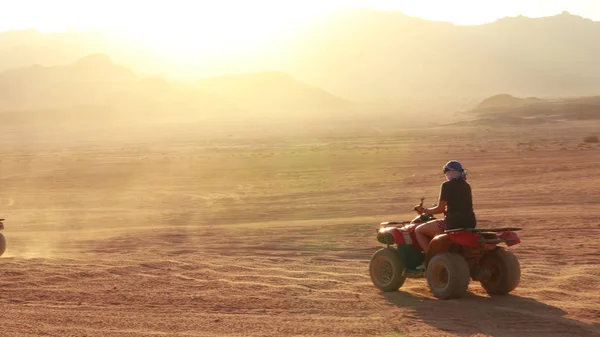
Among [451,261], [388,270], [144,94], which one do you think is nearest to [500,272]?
[451,261]

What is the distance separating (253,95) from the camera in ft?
591

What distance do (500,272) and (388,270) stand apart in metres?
1.45

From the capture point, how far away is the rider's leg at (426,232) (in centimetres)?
1004

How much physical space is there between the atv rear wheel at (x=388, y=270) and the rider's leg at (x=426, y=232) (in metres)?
0.42

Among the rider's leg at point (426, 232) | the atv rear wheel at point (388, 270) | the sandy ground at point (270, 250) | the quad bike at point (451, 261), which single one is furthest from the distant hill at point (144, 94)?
the rider's leg at point (426, 232)

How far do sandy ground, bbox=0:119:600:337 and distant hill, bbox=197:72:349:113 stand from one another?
135 m

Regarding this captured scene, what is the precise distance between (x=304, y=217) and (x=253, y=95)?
16061 centimetres

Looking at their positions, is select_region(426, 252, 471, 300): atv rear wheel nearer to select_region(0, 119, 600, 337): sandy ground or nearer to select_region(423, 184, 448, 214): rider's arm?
select_region(0, 119, 600, 337): sandy ground

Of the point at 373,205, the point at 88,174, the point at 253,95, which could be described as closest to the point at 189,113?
the point at 253,95

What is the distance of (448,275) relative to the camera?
9.63 m

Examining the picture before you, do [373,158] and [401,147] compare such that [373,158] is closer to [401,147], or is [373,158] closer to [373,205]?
[401,147]

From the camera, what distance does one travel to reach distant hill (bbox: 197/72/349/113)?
570 ft

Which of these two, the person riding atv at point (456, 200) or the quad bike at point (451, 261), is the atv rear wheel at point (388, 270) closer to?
the quad bike at point (451, 261)

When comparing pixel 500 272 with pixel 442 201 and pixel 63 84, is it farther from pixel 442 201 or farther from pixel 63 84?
pixel 63 84
